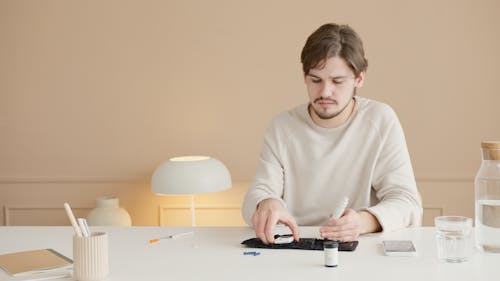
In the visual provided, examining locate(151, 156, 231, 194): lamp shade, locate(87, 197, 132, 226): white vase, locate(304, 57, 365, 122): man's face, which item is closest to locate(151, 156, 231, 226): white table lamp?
locate(151, 156, 231, 194): lamp shade

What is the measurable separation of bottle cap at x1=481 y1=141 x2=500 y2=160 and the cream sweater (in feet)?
1.76

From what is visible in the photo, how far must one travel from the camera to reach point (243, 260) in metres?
1.70

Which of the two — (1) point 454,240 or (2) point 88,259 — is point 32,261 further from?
(1) point 454,240

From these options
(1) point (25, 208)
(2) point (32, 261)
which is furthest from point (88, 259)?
(1) point (25, 208)

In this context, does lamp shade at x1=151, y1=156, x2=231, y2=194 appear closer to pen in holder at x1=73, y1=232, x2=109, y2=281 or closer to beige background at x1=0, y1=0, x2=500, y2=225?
beige background at x1=0, y1=0, x2=500, y2=225

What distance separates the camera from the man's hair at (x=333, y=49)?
2.26 m

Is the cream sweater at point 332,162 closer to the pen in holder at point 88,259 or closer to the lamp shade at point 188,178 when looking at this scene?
the pen in holder at point 88,259

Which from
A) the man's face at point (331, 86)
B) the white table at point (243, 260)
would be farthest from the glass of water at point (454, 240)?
the man's face at point (331, 86)

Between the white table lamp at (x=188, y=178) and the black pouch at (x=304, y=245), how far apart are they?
61.7 inches

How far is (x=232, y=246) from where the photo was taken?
1849 millimetres

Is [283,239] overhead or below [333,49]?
below

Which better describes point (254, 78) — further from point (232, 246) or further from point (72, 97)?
point (232, 246)

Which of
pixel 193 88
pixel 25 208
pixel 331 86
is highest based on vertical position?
pixel 193 88

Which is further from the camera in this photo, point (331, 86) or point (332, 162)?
point (332, 162)
